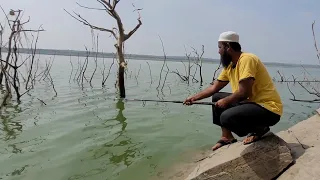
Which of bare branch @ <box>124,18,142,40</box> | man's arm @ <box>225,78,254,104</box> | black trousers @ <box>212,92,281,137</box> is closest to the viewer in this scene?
man's arm @ <box>225,78,254,104</box>

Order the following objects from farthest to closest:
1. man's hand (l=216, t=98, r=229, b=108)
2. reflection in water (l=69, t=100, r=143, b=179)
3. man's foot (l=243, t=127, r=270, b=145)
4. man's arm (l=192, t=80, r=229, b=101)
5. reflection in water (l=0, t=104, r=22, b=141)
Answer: reflection in water (l=0, t=104, r=22, b=141)
reflection in water (l=69, t=100, r=143, b=179)
man's arm (l=192, t=80, r=229, b=101)
man's foot (l=243, t=127, r=270, b=145)
man's hand (l=216, t=98, r=229, b=108)

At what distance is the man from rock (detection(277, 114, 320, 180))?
54 centimetres

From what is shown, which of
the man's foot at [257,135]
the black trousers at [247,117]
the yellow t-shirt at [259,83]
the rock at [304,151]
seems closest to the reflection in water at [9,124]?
the black trousers at [247,117]

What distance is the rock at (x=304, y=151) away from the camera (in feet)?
11.3

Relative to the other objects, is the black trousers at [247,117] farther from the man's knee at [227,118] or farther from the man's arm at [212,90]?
the man's arm at [212,90]

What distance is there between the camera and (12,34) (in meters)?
10.2

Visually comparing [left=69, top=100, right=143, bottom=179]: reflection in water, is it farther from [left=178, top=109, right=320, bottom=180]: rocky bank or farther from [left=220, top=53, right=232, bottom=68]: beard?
[left=220, top=53, right=232, bottom=68]: beard

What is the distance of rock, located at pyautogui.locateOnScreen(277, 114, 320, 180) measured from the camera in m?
3.43

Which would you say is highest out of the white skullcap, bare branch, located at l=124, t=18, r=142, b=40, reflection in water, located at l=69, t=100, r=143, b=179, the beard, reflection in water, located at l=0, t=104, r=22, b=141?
bare branch, located at l=124, t=18, r=142, b=40

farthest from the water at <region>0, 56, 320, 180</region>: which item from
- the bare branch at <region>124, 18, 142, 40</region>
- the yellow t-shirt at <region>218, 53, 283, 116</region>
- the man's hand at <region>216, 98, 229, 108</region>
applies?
the bare branch at <region>124, 18, 142, 40</region>

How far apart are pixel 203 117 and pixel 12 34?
267 inches

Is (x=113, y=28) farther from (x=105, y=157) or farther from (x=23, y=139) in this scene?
(x=105, y=157)

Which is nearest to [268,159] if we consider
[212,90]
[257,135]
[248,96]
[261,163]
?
[261,163]

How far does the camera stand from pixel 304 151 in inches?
159
